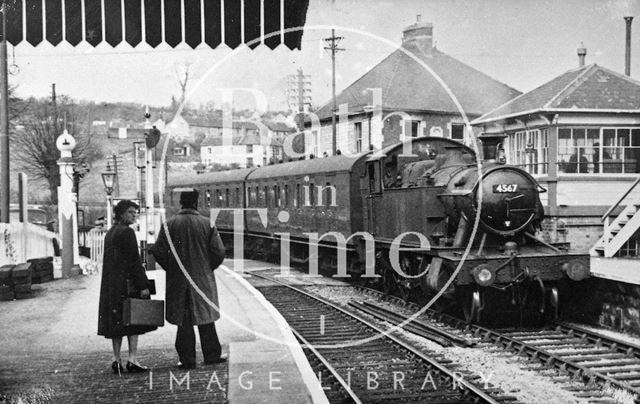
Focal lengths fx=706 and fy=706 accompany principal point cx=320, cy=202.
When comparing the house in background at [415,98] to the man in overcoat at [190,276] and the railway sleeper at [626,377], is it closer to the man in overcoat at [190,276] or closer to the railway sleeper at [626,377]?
the railway sleeper at [626,377]

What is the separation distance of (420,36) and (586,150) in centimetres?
1160

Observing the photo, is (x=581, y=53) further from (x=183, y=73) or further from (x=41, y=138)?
(x=41, y=138)

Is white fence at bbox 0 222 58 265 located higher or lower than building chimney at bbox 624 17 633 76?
lower

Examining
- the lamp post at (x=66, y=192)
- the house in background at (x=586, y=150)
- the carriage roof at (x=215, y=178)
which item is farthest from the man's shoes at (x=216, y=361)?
the carriage roof at (x=215, y=178)

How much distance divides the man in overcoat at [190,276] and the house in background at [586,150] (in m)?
16.0

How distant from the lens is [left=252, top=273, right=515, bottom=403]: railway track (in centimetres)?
734

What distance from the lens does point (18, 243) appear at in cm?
1422

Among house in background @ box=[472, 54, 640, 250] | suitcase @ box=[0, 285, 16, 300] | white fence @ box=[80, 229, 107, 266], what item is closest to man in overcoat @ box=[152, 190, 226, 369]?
suitcase @ box=[0, 285, 16, 300]

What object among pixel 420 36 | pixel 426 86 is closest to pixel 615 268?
pixel 420 36

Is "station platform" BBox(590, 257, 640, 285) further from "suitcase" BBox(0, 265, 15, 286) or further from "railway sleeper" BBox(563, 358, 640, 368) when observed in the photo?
"suitcase" BBox(0, 265, 15, 286)

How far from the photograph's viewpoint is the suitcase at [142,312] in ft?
22.1

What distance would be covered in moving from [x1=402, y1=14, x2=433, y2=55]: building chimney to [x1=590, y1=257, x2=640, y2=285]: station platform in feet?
58.6

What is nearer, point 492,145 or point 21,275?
point 492,145

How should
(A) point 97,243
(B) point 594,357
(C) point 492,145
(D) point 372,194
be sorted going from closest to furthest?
(B) point 594,357 < (C) point 492,145 < (D) point 372,194 < (A) point 97,243
